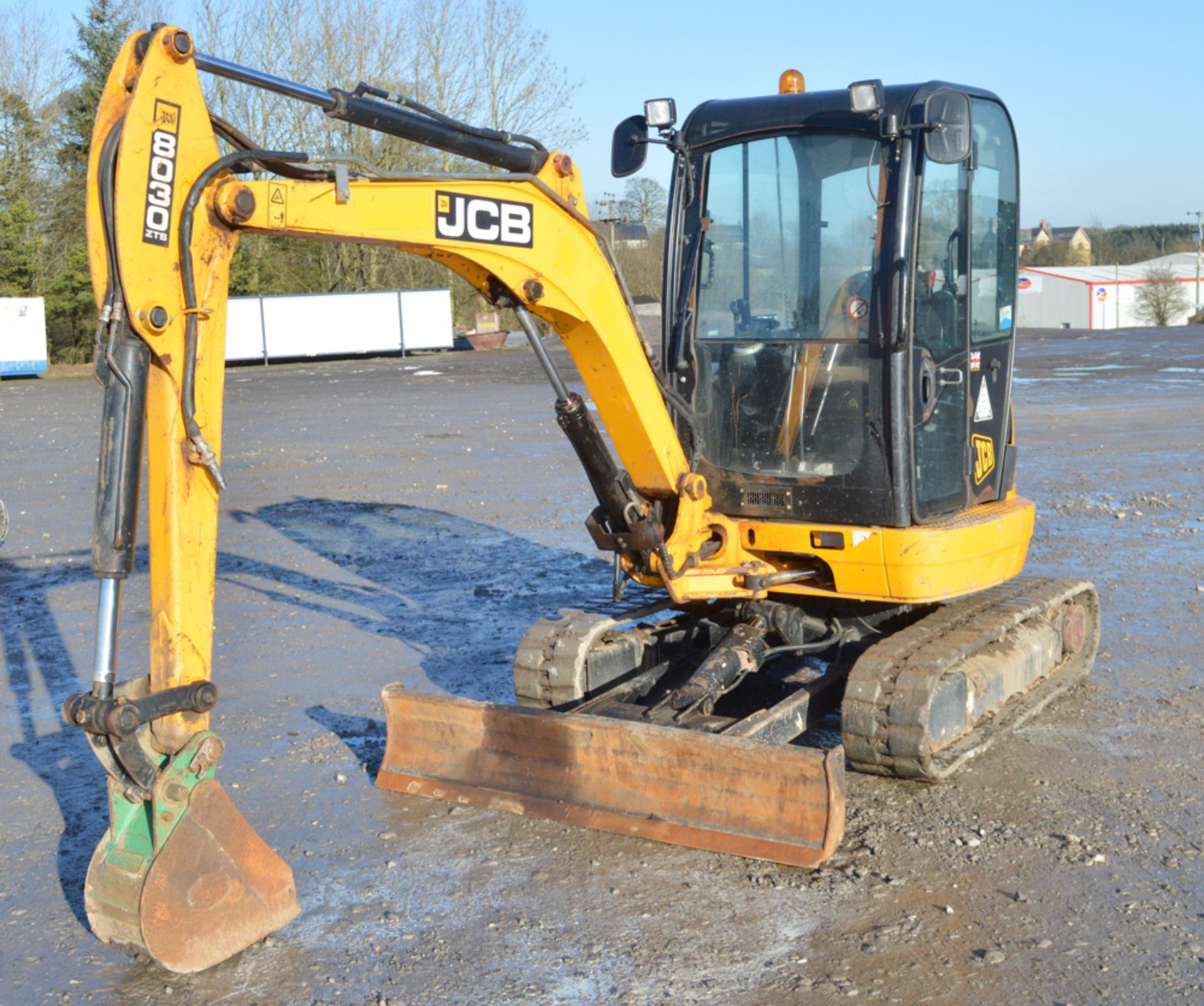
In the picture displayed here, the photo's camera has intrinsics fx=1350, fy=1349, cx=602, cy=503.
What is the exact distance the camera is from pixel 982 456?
21.9ft

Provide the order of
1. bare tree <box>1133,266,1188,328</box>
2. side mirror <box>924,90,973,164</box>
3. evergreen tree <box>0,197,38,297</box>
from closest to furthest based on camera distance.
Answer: side mirror <box>924,90,973,164</box>
evergreen tree <box>0,197,38,297</box>
bare tree <box>1133,266,1188,328</box>

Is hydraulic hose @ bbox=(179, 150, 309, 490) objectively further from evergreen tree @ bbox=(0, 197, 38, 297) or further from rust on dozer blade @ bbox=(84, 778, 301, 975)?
evergreen tree @ bbox=(0, 197, 38, 297)

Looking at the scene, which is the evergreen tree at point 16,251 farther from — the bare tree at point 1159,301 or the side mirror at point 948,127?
the bare tree at point 1159,301

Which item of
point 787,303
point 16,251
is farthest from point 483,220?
point 16,251

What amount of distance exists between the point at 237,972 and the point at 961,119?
4.19m

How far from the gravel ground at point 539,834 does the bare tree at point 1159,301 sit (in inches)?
2382

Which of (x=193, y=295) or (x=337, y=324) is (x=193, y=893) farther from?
(x=337, y=324)

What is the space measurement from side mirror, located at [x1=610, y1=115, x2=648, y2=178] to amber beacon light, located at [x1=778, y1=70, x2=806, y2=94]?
0.71m

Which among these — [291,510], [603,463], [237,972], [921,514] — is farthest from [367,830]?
[291,510]

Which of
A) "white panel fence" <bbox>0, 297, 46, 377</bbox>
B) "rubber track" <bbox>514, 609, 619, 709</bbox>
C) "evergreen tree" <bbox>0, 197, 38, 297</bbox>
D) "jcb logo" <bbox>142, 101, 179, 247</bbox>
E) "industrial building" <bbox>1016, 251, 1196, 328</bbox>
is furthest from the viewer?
"industrial building" <bbox>1016, 251, 1196, 328</bbox>

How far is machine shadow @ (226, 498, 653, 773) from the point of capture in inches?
300

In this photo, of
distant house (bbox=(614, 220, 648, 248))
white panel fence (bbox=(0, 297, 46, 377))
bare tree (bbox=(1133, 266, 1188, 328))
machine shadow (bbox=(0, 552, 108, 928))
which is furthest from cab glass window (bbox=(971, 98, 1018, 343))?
bare tree (bbox=(1133, 266, 1188, 328))

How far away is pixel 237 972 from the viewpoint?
4.34 metres

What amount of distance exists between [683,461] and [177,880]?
114 inches
